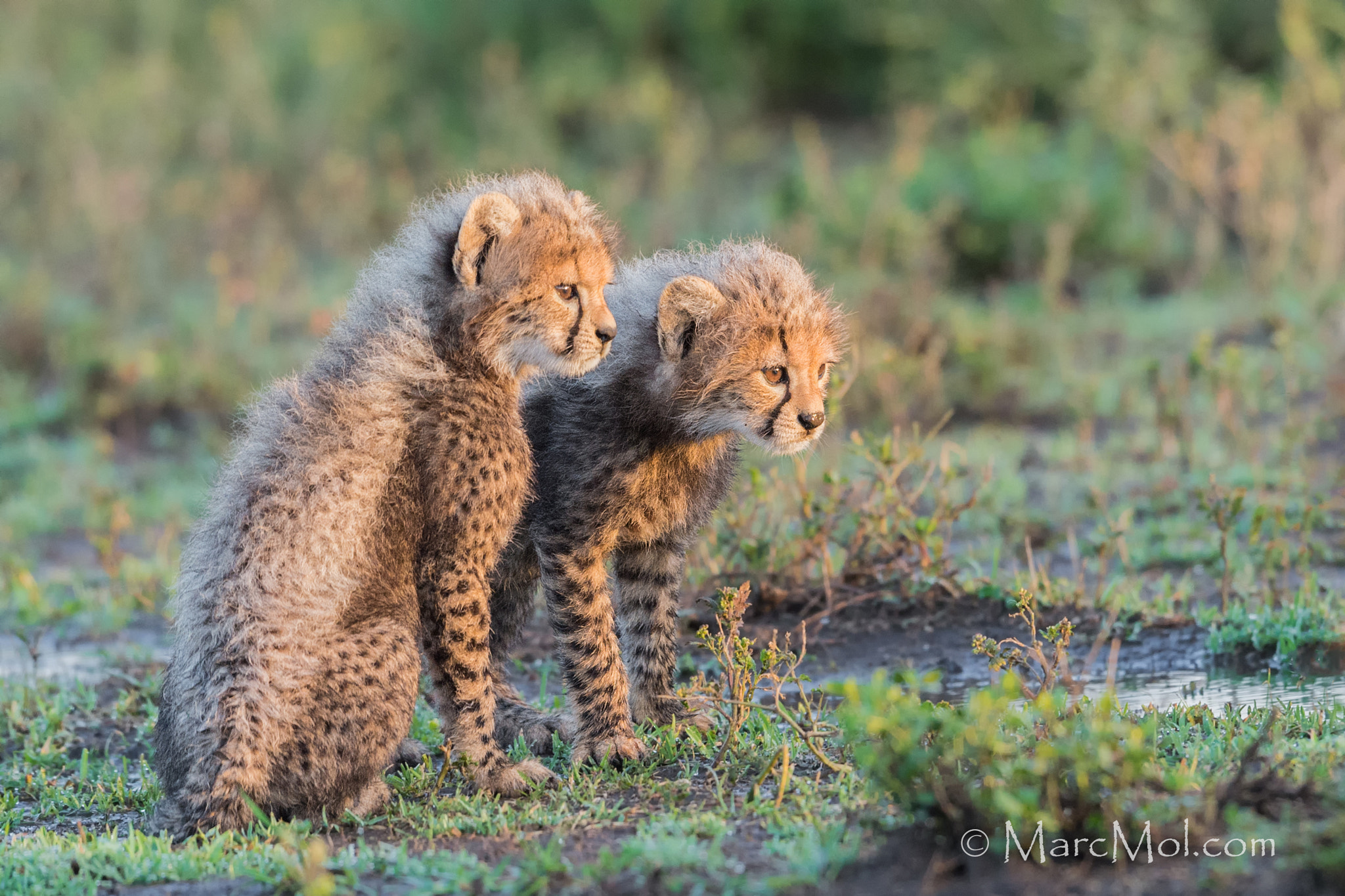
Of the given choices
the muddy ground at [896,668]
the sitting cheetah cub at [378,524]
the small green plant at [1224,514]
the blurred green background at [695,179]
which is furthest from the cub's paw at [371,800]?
the small green plant at [1224,514]

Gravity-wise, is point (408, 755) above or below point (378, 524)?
below

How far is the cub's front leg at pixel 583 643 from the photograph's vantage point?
477 centimetres

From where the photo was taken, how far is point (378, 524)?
4355mm

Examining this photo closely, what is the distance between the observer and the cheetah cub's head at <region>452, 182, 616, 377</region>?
14.9ft

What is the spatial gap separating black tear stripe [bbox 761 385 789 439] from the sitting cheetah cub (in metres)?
0.56

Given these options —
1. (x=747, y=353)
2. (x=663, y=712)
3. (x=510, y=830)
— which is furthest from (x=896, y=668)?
(x=510, y=830)

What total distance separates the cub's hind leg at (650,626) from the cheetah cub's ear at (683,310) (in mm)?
774

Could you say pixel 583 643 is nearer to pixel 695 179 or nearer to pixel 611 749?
pixel 611 749

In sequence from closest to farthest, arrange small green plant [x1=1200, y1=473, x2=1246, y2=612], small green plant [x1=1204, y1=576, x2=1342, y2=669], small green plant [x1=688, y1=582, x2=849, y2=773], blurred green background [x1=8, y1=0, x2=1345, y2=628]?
small green plant [x1=688, y1=582, x2=849, y2=773], small green plant [x1=1204, y1=576, x2=1342, y2=669], small green plant [x1=1200, y1=473, x2=1246, y2=612], blurred green background [x1=8, y1=0, x2=1345, y2=628]

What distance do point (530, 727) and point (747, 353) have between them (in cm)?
153

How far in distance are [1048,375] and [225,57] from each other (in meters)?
8.48

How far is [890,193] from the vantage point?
11148 mm

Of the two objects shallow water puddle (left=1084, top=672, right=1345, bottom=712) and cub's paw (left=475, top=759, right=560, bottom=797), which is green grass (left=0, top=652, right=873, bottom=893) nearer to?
cub's paw (left=475, top=759, right=560, bottom=797)

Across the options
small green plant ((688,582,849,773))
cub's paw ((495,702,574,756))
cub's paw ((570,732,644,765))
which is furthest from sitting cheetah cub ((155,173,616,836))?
small green plant ((688,582,849,773))
